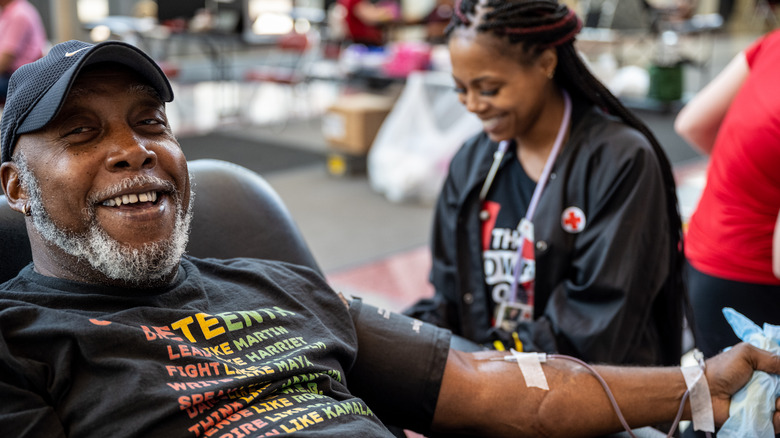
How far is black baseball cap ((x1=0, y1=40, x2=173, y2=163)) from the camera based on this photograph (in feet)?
3.36

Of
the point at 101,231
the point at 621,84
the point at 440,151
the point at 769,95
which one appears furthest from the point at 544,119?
the point at 621,84

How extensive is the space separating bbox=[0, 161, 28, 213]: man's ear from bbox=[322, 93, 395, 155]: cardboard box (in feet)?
12.9

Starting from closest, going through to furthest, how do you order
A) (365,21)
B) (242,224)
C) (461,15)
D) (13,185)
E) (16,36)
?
(13,185)
(242,224)
(461,15)
(16,36)
(365,21)

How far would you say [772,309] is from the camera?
66.3 inches

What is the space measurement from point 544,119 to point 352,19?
6085mm

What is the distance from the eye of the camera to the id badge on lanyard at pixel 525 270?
5.66 ft

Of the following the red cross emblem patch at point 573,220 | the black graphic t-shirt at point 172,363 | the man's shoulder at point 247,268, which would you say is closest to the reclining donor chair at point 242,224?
the man's shoulder at point 247,268

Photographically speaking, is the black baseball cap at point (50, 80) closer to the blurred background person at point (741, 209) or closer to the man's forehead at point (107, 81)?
the man's forehead at point (107, 81)

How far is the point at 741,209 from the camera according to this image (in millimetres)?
1690

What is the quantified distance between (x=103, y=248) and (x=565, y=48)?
1.12 metres

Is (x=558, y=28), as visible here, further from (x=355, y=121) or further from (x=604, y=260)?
(x=355, y=121)

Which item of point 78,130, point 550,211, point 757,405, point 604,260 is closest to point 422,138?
point 550,211

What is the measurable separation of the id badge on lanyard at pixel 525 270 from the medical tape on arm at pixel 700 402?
0.47 m

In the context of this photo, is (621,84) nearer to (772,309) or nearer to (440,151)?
(440,151)
